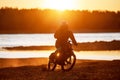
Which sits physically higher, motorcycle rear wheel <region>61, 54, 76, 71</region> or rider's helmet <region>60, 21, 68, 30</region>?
rider's helmet <region>60, 21, 68, 30</region>

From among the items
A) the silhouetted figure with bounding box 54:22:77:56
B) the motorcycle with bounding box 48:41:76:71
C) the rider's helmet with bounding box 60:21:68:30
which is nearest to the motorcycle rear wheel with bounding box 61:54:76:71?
the motorcycle with bounding box 48:41:76:71

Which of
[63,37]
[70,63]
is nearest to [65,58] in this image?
[70,63]

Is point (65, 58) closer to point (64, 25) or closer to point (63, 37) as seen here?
point (63, 37)

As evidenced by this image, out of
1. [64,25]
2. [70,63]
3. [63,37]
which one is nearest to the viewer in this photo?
[63,37]

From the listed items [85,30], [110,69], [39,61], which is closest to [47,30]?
[85,30]

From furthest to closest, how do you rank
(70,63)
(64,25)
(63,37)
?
1. (70,63)
2. (64,25)
3. (63,37)

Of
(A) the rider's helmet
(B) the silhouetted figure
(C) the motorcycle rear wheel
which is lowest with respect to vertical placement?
(C) the motorcycle rear wheel

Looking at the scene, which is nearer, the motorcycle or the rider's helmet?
the motorcycle

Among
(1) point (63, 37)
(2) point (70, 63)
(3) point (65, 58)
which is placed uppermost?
(1) point (63, 37)

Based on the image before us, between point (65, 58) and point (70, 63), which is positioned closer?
point (65, 58)

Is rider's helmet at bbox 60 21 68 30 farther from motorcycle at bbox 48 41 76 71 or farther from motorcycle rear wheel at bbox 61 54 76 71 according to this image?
motorcycle rear wheel at bbox 61 54 76 71

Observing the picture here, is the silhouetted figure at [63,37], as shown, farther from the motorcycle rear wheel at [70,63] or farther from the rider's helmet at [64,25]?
the motorcycle rear wheel at [70,63]

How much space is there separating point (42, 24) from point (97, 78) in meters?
117

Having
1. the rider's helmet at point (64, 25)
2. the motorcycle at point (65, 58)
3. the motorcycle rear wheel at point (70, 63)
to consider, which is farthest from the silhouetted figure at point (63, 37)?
the motorcycle rear wheel at point (70, 63)
